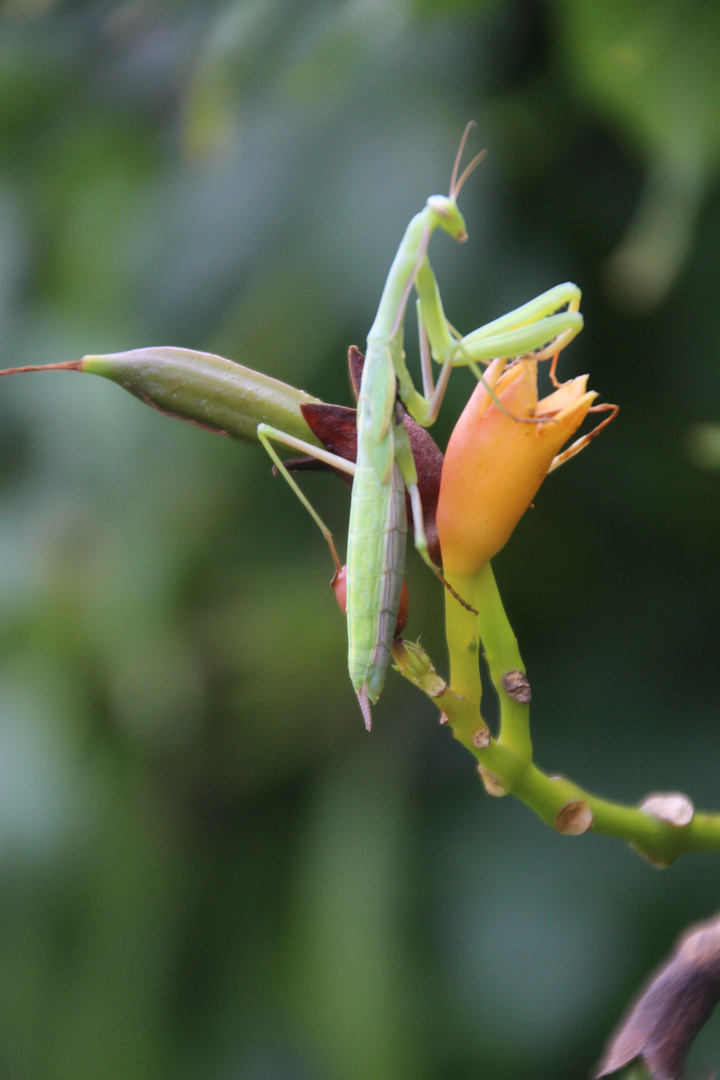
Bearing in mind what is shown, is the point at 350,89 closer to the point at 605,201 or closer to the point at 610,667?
the point at 605,201

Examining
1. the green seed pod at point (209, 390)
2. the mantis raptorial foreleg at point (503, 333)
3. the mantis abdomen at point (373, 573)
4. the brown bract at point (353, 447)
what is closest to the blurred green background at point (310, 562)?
the mantis raptorial foreleg at point (503, 333)

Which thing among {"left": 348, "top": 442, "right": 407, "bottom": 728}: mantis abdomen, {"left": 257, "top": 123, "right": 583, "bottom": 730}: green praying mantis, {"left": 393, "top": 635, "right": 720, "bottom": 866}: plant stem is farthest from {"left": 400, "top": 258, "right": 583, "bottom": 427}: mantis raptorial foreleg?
{"left": 393, "top": 635, "right": 720, "bottom": 866}: plant stem

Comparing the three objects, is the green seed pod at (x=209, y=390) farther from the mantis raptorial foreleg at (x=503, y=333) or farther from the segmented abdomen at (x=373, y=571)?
the mantis raptorial foreleg at (x=503, y=333)

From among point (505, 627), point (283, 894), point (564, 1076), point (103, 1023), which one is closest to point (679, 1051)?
point (505, 627)

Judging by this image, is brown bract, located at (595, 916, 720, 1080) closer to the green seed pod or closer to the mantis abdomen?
the mantis abdomen

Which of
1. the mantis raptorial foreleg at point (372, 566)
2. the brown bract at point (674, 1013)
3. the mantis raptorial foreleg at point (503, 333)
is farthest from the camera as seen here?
the mantis raptorial foreleg at point (503, 333)

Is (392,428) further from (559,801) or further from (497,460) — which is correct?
(559,801)
